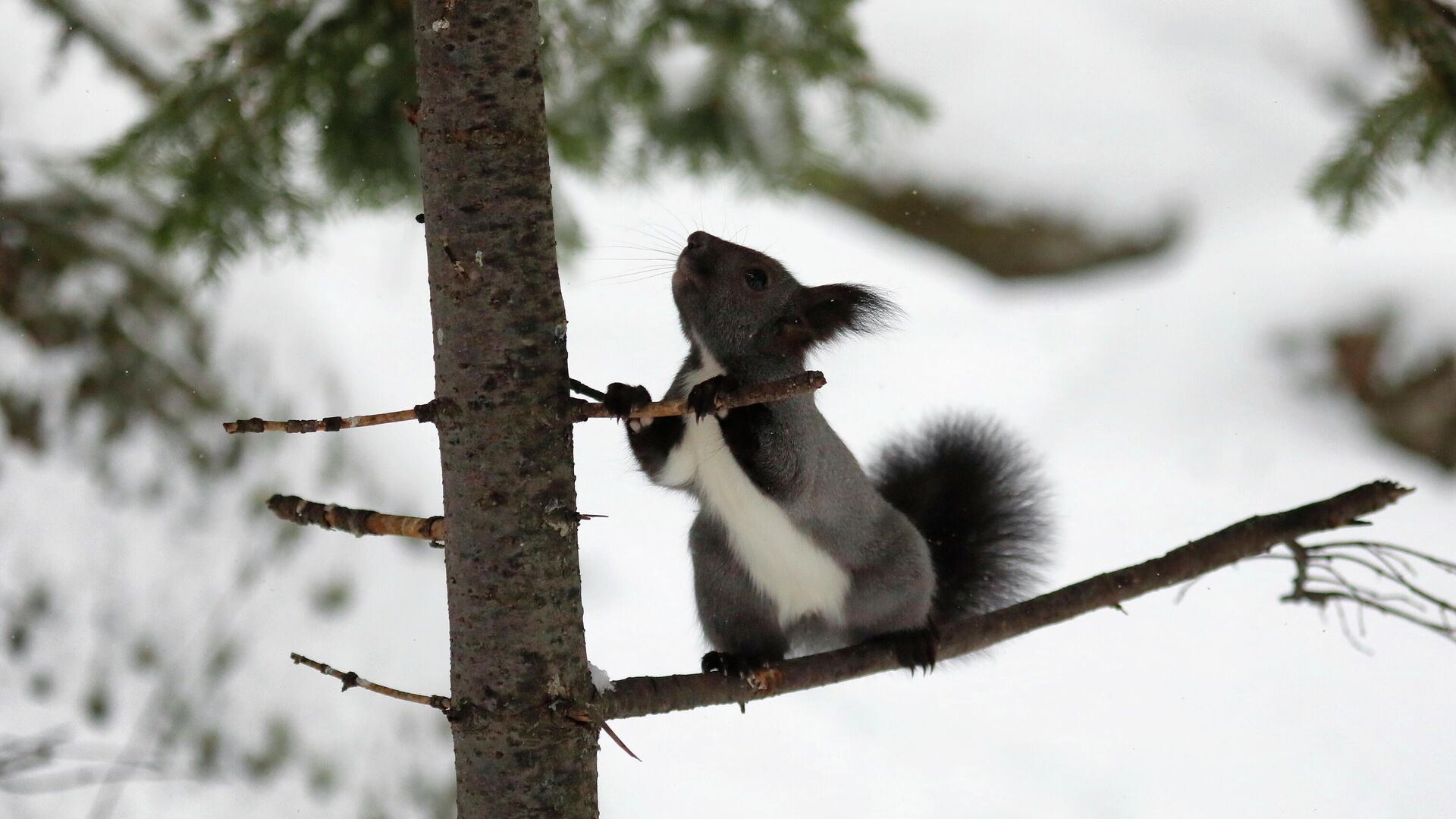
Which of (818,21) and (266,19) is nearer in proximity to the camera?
(266,19)

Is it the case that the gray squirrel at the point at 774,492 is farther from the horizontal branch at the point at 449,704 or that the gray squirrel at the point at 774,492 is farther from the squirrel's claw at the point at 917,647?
the horizontal branch at the point at 449,704

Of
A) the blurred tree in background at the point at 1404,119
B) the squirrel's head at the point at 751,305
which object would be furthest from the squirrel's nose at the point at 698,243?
the blurred tree in background at the point at 1404,119

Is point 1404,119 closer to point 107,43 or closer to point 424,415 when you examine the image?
point 424,415

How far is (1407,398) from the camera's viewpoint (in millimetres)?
3445

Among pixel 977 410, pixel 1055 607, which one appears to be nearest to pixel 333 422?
pixel 1055 607

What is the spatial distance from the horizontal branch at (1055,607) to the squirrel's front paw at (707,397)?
0.22 m

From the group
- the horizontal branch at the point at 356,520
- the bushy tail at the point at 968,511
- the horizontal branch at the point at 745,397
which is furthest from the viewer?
the bushy tail at the point at 968,511

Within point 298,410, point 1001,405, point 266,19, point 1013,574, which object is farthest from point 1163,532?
point 266,19

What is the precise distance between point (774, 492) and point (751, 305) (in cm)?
20

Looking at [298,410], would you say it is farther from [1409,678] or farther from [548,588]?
[1409,678]

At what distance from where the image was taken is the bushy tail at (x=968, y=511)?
66.6 inches

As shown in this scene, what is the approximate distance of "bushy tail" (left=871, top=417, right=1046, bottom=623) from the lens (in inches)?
66.6

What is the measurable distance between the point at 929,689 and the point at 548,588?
1.59 metres

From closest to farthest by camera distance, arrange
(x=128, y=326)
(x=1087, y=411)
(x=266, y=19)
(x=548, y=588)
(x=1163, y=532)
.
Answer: (x=548, y=588) < (x=266, y=19) < (x=128, y=326) < (x=1163, y=532) < (x=1087, y=411)
